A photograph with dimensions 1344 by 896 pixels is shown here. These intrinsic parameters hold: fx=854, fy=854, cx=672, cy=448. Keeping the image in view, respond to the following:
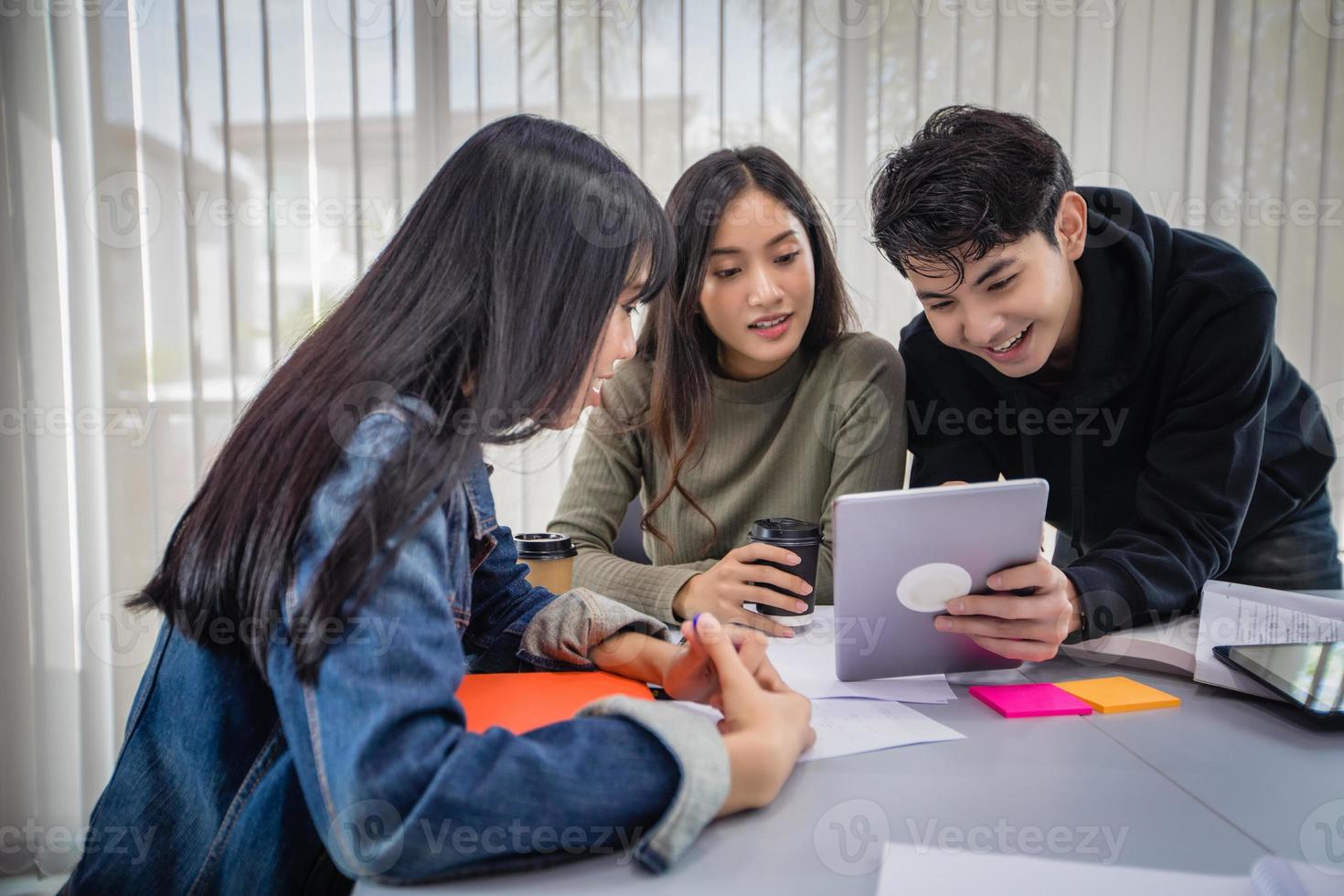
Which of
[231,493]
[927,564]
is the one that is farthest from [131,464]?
[927,564]

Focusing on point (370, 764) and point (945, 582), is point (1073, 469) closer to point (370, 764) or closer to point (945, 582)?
point (945, 582)

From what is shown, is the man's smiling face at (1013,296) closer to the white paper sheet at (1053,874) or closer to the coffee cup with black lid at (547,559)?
the coffee cup with black lid at (547,559)

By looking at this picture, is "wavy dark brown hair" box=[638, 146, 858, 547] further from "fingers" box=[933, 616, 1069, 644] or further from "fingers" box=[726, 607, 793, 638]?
"fingers" box=[933, 616, 1069, 644]

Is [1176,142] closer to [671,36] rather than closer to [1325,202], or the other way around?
[1325,202]

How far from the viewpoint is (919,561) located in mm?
900

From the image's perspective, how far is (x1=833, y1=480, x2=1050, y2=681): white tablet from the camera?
2.81 ft

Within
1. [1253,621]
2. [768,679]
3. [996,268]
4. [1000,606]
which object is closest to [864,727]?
[768,679]

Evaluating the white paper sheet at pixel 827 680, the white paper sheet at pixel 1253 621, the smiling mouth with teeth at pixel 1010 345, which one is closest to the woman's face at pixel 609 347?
the white paper sheet at pixel 827 680

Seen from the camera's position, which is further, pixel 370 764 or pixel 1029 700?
pixel 1029 700

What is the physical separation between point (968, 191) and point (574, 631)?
0.80m

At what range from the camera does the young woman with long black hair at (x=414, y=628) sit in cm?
55

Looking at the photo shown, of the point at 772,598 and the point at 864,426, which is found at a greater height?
the point at 864,426

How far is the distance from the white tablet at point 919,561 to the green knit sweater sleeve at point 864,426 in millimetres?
464

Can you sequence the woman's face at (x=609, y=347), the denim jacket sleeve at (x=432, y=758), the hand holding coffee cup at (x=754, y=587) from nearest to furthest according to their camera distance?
1. the denim jacket sleeve at (x=432, y=758)
2. the woman's face at (x=609, y=347)
3. the hand holding coffee cup at (x=754, y=587)
